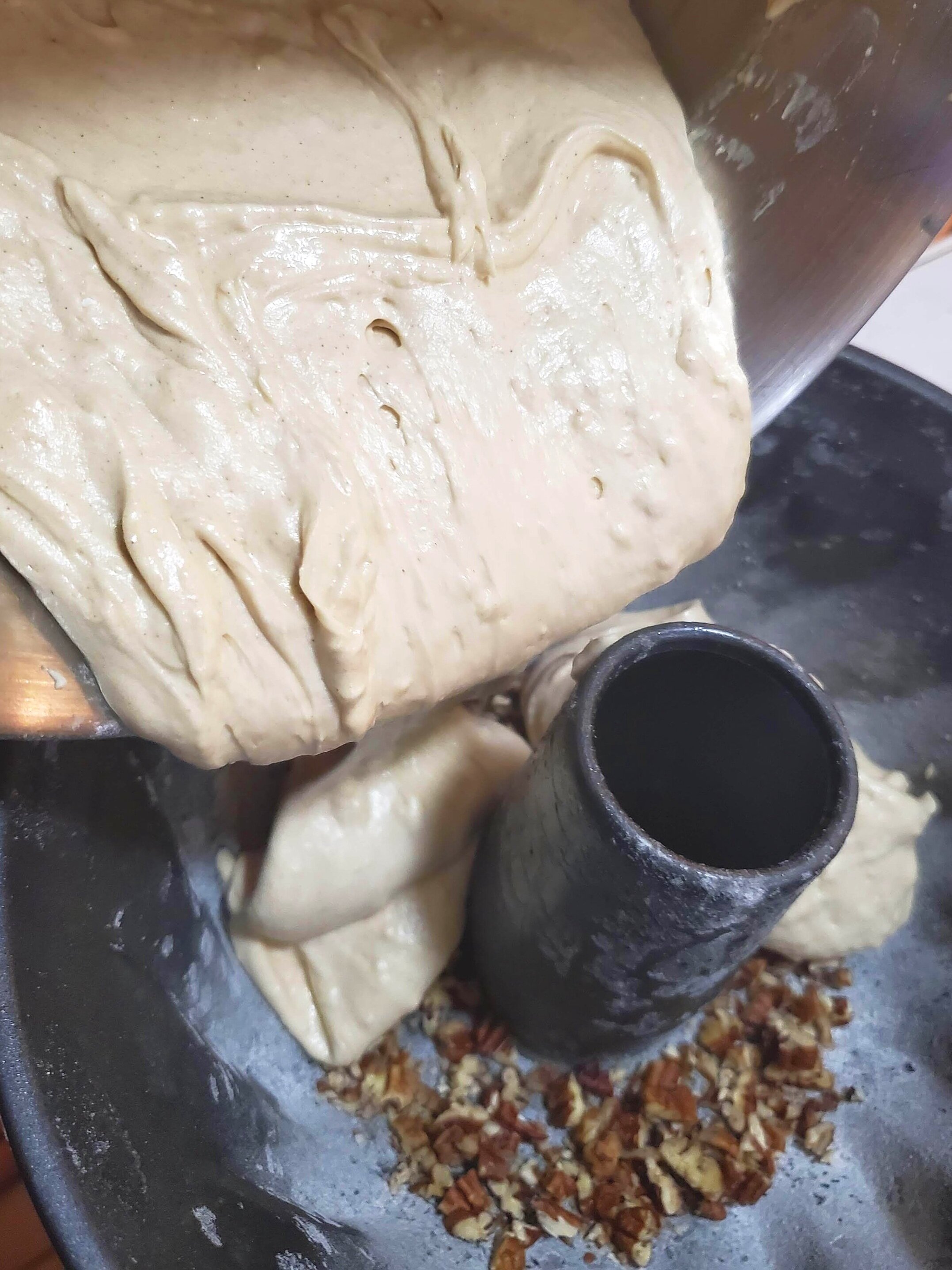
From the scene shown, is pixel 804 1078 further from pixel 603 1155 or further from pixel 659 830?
pixel 659 830

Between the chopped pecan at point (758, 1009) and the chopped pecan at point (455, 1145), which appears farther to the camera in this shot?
the chopped pecan at point (758, 1009)

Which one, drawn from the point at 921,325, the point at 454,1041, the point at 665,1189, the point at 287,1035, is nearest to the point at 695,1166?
the point at 665,1189

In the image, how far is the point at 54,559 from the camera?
45 cm

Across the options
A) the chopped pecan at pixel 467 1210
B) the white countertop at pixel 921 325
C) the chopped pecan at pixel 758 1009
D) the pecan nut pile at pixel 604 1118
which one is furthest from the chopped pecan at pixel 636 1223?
the white countertop at pixel 921 325

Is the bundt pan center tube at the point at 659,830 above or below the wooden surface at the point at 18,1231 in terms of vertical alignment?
above

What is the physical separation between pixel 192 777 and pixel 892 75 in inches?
→ 31.5

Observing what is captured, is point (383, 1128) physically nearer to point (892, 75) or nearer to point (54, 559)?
point (54, 559)

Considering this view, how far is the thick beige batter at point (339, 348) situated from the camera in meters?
0.47

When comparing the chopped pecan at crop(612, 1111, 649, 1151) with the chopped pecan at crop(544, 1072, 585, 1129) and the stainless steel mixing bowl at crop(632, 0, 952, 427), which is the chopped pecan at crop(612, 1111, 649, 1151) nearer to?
the chopped pecan at crop(544, 1072, 585, 1129)

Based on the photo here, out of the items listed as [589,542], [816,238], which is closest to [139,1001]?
[589,542]

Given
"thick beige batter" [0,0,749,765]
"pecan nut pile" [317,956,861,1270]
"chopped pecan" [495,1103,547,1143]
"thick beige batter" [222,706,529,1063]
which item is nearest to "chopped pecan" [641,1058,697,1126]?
"pecan nut pile" [317,956,861,1270]

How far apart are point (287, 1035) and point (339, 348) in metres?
0.62

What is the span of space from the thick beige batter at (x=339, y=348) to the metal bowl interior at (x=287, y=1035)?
214 mm

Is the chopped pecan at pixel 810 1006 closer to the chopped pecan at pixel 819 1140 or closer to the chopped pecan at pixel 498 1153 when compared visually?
the chopped pecan at pixel 819 1140
